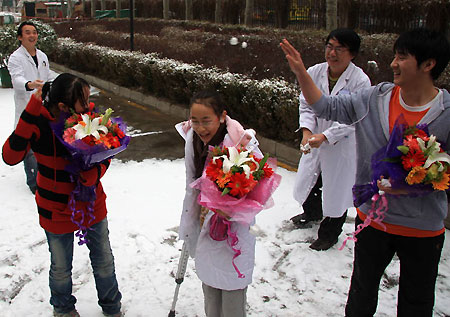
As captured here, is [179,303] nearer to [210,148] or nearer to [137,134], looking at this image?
[210,148]

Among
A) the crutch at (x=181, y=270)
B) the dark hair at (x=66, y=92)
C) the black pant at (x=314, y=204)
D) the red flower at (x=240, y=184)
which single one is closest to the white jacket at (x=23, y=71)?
the dark hair at (x=66, y=92)

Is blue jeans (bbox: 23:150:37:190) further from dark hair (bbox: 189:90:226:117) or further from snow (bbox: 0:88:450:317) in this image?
dark hair (bbox: 189:90:226:117)

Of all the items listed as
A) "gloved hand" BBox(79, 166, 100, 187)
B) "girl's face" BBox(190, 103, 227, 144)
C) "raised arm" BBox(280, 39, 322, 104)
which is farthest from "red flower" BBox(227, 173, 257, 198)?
"gloved hand" BBox(79, 166, 100, 187)

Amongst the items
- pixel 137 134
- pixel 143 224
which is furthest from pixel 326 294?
pixel 137 134

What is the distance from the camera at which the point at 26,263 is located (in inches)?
138

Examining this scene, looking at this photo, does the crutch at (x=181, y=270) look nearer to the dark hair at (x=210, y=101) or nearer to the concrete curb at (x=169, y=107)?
the dark hair at (x=210, y=101)

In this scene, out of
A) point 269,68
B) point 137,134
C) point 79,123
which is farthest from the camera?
point 269,68

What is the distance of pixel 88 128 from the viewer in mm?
2314

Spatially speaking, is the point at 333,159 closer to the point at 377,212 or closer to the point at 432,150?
the point at 377,212

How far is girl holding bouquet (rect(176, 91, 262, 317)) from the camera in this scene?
228cm

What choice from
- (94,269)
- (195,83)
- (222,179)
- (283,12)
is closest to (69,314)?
(94,269)

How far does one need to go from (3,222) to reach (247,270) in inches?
114

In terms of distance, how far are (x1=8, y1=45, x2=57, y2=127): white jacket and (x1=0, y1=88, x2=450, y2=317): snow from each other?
1061 millimetres

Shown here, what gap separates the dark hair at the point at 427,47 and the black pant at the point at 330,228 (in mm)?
1868
